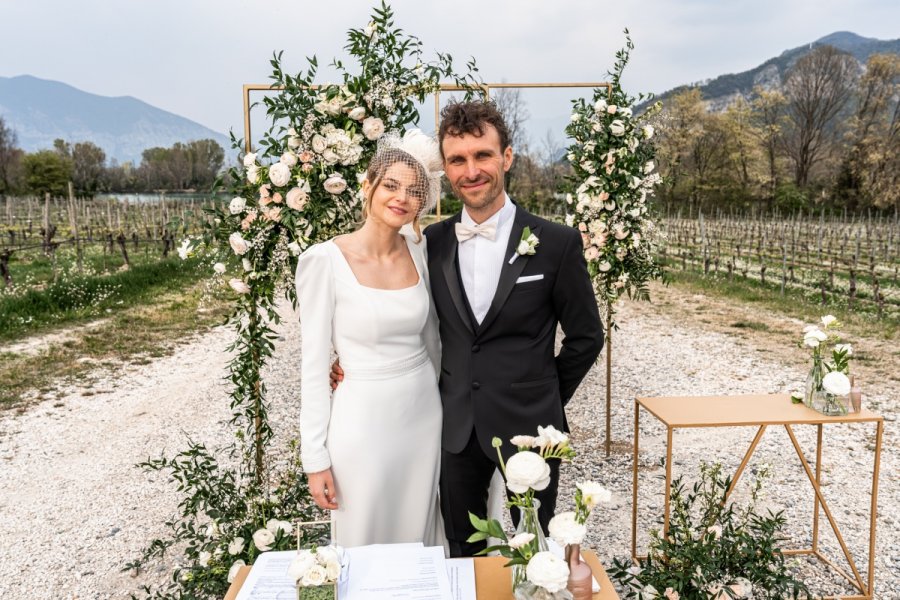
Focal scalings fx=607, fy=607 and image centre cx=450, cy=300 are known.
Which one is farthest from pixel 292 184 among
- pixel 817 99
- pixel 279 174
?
pixel 817 99

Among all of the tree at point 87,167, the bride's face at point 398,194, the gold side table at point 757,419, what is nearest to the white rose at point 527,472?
the bride's face at point 398,194

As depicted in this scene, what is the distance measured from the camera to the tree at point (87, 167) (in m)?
56.8

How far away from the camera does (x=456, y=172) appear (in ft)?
7.93

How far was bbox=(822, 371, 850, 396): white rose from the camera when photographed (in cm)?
296

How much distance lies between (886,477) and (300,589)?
5.08 m

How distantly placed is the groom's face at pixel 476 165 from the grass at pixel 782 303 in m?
5.99

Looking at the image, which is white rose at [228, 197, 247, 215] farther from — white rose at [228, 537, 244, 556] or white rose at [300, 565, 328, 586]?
white rose at [300, 565, 328, 586]

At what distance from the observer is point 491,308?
7.77ft

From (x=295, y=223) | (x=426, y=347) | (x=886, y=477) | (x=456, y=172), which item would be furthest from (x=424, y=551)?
(x=886, y=477)

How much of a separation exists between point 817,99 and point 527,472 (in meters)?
54.5

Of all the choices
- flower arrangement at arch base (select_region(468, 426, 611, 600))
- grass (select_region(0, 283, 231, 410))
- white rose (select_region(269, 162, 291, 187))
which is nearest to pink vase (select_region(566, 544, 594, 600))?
flower arrangement at arch base (select_region(468, 426, 611, 600))

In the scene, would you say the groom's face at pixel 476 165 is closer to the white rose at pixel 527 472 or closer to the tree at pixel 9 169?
the white rose at pixel 527 472

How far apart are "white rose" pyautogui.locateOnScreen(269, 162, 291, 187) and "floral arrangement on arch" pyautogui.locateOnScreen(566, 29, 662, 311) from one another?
2.32 meters

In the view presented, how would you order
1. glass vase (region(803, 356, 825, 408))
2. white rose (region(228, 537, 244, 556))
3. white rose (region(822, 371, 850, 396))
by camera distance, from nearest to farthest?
white rose (region(228, 537, 244, 556))
white rose (region(822, 371, 850, 396))
glass vase (region(803, 356, 825, 408))
